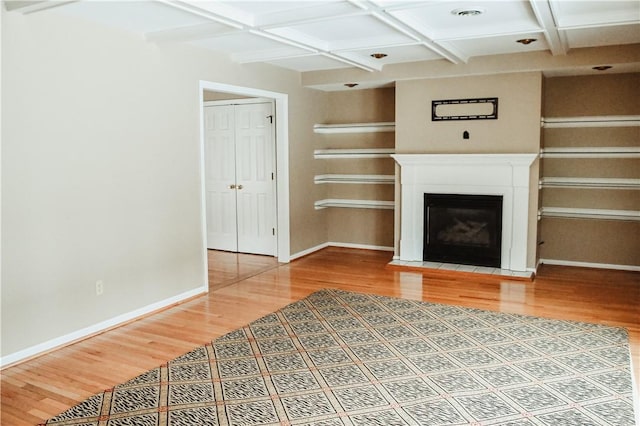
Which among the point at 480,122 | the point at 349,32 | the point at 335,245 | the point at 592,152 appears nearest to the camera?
the point at 349,32

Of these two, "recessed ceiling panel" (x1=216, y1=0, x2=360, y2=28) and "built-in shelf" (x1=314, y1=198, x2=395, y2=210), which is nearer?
"recessed ceiling panel" (x1=216, y1=0, x2=360, y2=28)

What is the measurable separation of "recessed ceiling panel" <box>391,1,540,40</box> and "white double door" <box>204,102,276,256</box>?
283 cm

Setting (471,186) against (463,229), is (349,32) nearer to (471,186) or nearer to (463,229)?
(471,186)

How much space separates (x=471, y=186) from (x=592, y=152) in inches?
52.0

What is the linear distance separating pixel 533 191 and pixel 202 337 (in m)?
3.79

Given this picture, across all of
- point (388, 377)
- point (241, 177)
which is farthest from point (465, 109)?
point (388, 377)

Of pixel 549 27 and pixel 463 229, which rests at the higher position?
pixel 549 27

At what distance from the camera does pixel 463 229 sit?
240 inches

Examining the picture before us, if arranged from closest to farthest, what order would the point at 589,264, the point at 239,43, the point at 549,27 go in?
1. the point at 549,27
2. the point at 239,43
3. the point at 589,264

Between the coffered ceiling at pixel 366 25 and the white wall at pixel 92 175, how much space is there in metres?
0.25

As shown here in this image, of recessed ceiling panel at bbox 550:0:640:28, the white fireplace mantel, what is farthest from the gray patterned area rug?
recessed ceiling panel at bbox 550:0:640:28

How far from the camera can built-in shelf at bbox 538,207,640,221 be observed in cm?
579

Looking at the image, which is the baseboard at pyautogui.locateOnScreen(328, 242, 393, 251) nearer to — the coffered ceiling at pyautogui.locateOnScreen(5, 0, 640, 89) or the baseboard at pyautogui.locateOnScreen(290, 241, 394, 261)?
the baseboard at pyautogui.locateOnScreen(290, 241, 394, 261)

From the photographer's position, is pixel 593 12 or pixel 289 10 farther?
pixel 593 12
